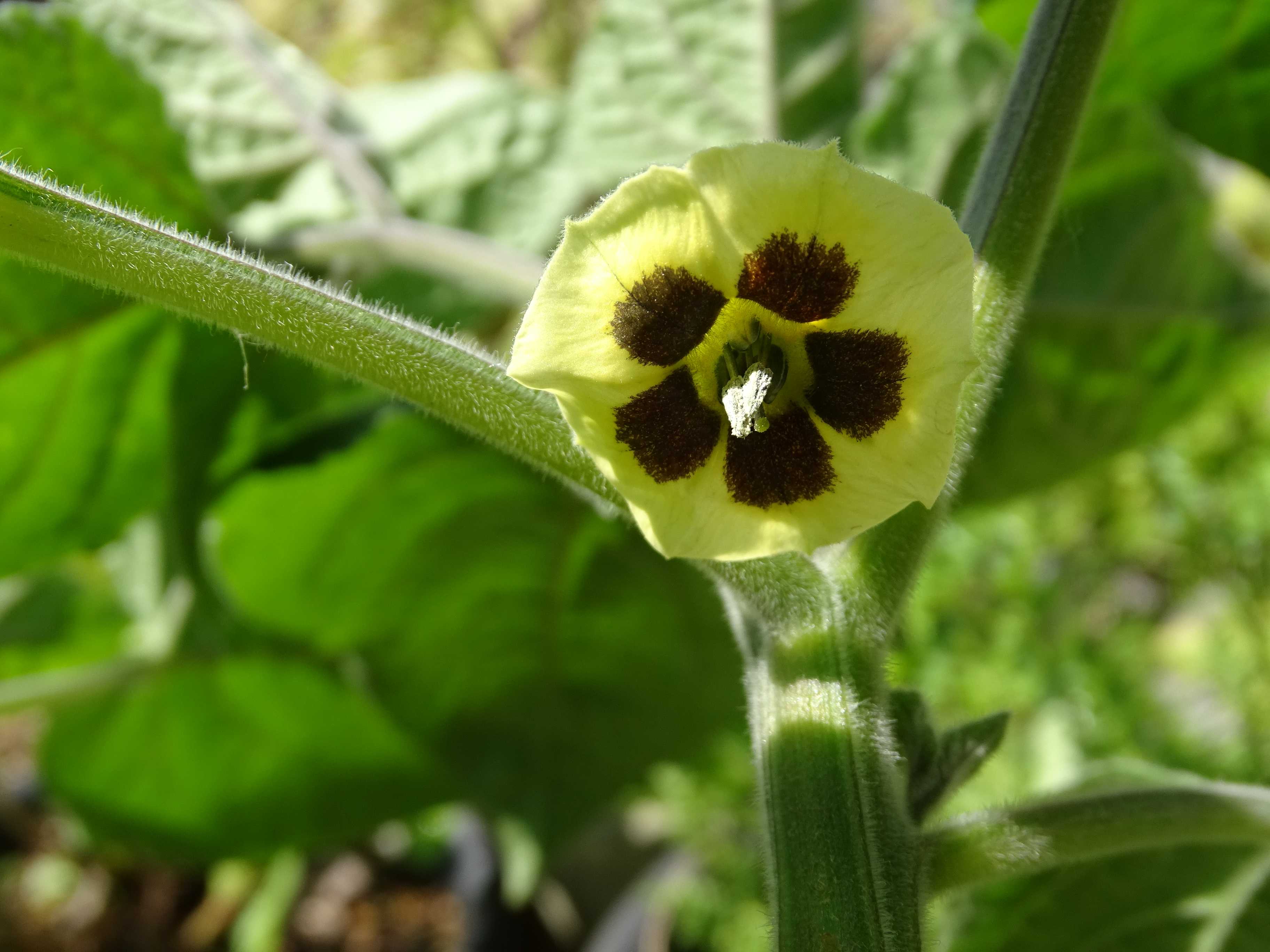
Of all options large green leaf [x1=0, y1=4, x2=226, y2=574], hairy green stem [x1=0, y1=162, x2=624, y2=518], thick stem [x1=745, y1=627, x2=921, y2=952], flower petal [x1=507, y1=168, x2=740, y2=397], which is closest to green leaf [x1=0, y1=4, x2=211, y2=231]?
large green leaf [x1=0, y1=4, x2=226, y2=574]

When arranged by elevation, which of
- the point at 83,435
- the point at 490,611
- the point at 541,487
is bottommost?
the point at 490,611

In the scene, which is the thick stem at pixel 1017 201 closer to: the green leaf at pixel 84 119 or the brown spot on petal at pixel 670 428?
the brown spot on petal at pixel 670 428

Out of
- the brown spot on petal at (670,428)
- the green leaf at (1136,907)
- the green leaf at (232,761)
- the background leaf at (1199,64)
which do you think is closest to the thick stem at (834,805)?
the brown spot on petal at (670,428)

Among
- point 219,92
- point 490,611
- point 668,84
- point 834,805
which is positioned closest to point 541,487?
point 490,611

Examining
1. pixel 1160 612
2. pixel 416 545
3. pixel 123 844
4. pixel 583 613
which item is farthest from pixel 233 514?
pixel 1160 612

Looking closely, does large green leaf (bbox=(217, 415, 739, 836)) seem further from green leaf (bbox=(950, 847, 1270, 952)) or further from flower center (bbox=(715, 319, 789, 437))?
flower center (bbox=(715, 319, 789, 437))

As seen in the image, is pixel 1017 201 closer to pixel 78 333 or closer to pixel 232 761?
pixel 78 333
